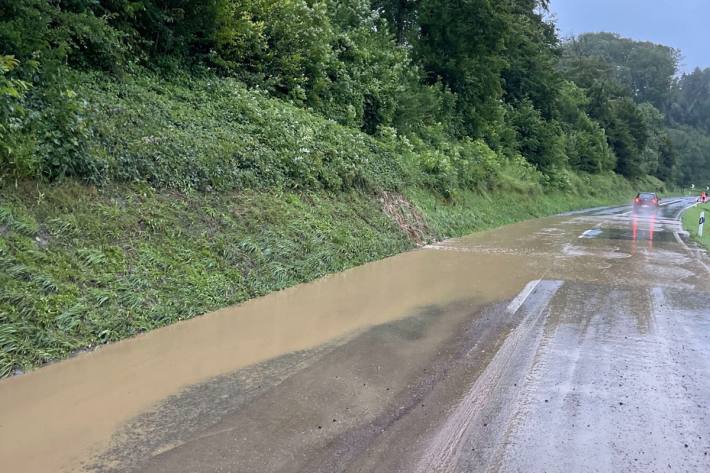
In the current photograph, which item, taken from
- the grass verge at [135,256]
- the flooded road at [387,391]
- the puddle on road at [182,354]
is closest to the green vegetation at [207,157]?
the grass verge at [135,256]

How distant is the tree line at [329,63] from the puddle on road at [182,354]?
3.20m

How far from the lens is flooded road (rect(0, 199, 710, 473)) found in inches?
163

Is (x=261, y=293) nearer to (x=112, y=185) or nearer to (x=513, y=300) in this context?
(x=112, y=185)

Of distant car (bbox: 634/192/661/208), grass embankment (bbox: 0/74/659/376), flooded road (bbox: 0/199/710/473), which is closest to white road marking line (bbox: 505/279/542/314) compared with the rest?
flooded road (bbox: 0/199/710/473)

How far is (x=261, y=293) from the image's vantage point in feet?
29.6

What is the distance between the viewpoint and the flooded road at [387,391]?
4.14 meters

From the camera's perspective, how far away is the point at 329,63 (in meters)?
19.5

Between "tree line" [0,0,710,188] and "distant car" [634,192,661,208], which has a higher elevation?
"tree line" [0,0,710,188]

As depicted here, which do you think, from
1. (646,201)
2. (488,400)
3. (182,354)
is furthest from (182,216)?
(646,201)

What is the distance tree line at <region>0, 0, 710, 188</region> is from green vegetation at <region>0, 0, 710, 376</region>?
60mm

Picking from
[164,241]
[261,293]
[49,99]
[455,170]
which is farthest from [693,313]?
[455,170]

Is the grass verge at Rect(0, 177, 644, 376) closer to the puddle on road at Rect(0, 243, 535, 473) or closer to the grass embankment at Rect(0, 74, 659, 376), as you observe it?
the grass embankment at Rect(0, 74, 659, 376)

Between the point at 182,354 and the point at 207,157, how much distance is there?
5.16 m

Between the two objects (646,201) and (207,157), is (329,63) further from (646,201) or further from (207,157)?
(646,201)
